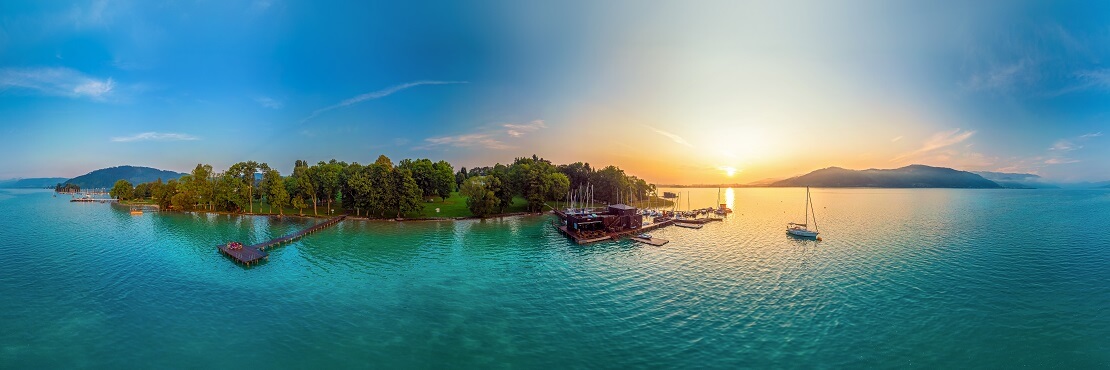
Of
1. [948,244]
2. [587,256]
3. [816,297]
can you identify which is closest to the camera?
[816,297]

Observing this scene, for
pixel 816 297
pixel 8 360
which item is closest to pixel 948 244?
pixel 816 297

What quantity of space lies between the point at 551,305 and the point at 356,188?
63.2 metres

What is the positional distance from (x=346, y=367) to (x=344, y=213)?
2963 inches

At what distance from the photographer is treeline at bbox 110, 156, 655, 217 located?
78750 mm

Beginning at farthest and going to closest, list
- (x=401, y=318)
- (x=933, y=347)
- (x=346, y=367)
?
(x=401, y=318), (x=933, y=347), (x=346, y=367)

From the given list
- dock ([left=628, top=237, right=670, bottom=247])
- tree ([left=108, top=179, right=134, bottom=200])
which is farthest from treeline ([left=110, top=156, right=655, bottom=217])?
tree ([left=108, top=179, right=134, bottom=200])

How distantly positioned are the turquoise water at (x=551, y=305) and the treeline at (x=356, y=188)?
2591 centimetres

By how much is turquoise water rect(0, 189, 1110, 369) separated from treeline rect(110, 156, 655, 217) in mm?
25911

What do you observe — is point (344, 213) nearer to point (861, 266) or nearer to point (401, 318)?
point (401, 318)

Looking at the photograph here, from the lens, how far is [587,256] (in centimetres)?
4656

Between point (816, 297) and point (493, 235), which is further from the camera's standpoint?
point (493, 235)

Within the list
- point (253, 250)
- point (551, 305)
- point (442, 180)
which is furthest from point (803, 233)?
point (442, 180)

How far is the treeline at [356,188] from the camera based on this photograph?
78.8 m

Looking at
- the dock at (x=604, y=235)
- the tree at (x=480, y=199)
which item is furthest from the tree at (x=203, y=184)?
the dock at (x=604, y=235)
